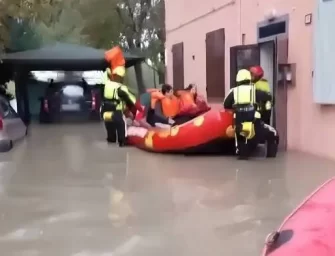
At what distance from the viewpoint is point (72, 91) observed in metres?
24.3

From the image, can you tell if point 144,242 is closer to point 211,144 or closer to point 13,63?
point 211,144

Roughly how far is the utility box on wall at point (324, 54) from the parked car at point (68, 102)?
1337 centimetres

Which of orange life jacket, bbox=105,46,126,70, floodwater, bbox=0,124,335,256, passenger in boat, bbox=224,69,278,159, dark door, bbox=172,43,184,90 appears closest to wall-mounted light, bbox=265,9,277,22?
passenger in boat, bbox=224,69,278,159

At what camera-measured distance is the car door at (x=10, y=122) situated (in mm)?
14556

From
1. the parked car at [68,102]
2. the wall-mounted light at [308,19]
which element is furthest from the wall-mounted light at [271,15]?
the parked car at [68,102]

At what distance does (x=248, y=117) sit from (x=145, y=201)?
3.84 meters

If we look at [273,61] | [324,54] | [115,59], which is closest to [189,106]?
[115,59]

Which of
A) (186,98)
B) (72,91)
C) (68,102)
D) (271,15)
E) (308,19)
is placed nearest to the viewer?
(308,19)

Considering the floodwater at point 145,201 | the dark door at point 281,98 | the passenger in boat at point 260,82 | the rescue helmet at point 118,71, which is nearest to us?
the floodwater at point 145,201

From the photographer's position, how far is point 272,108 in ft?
44.2

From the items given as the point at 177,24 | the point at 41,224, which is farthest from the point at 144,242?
the point at 177,24

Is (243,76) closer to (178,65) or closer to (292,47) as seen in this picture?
(292,47)

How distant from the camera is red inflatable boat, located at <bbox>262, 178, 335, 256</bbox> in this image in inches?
130

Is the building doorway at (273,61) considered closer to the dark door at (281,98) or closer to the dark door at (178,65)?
the dark door at (281,98)
